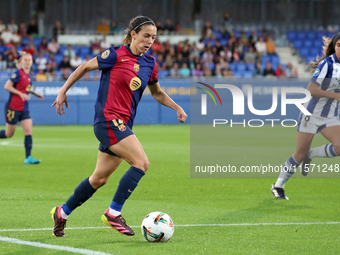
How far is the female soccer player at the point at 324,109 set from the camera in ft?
22.8

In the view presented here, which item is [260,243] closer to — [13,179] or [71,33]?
[13,179]

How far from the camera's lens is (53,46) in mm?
25812

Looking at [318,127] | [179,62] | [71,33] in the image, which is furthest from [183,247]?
[71,33]

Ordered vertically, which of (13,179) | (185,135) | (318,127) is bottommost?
(185,135)

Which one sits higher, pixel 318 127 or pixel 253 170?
pixel 318 127

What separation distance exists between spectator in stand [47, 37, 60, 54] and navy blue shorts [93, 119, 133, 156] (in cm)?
2150

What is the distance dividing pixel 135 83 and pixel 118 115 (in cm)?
36

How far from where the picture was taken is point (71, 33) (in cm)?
2914

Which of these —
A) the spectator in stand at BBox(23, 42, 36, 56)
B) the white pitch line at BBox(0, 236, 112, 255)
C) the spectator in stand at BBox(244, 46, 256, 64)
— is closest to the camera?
the white pitch line at BBox(0, 236, 112, 255)

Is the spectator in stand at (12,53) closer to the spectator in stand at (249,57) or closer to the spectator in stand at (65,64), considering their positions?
the spectator in stand at (65,64)

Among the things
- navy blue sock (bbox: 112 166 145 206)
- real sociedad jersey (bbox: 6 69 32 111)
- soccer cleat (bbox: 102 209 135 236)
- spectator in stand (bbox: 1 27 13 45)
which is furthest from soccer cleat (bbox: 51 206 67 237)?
spectator in stand (bbox: 1 27 13 45)

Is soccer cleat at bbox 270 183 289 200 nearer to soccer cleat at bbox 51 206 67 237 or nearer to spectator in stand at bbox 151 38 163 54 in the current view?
soccer cleat at bbox 51 206 67 237

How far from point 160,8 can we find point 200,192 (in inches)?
1033

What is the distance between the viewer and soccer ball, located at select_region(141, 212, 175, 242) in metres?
5.00
